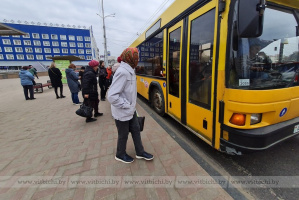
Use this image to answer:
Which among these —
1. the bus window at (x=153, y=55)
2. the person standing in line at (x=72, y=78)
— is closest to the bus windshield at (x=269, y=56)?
the bus window at (x=153, y=55)

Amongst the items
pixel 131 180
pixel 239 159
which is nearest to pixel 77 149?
pixel 131 180

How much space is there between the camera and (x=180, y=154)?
8.87ft

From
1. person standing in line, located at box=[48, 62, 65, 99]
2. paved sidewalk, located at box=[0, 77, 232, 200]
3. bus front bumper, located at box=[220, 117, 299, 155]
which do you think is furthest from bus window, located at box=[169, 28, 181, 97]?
person standing in line, located at box=[48, 62, 65, 99]

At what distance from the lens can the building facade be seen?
4941 centimetres

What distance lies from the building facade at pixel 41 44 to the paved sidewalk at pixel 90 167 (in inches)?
2146

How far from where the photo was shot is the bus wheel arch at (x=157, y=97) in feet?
14.1

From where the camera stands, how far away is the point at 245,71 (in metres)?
1.88

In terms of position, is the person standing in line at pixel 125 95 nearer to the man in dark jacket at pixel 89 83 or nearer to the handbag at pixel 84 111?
the handbag at pixel 84 111

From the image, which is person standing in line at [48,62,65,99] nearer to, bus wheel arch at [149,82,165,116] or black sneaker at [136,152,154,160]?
bus wheel arch at [149,82,165,116]

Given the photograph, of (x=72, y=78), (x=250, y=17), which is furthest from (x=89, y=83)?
(x=250, y=17)

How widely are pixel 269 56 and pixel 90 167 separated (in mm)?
3211

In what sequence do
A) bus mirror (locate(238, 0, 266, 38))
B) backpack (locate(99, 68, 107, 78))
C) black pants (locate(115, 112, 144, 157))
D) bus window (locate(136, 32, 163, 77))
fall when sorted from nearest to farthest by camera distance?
bus mirror (locate(238, 0, 266, 38)), black pants (locate(115, 112, 144, 157)), bus window (locate(136, 32, 163, 77)), backpack (locate(99, 68, 107, 78))

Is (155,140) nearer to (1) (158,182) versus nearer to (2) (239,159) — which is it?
(1) (158,182)

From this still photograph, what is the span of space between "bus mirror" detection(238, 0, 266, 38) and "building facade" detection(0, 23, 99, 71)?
56968 millimetres
